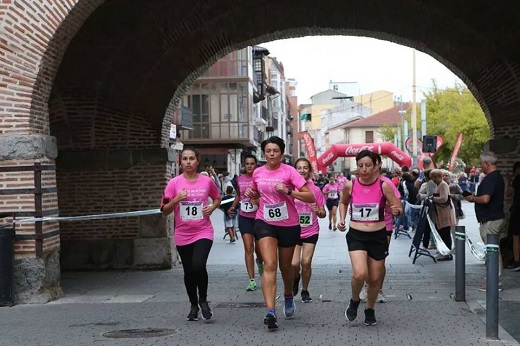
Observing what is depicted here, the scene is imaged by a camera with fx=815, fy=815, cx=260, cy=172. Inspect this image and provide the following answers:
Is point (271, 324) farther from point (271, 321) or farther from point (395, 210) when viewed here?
point (395, 210)

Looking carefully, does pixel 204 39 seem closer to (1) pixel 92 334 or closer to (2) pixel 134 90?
(2) pixel 134 90

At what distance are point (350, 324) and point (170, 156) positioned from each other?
730cm

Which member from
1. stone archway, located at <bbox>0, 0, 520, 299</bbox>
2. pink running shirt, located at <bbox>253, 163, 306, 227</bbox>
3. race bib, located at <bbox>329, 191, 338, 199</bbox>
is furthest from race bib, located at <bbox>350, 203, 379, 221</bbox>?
race bib, located at <bbox>329, 191, 338, 199</bbox>

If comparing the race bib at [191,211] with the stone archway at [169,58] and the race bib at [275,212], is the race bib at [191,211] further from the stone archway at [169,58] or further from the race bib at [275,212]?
the stone archway at [169,58]

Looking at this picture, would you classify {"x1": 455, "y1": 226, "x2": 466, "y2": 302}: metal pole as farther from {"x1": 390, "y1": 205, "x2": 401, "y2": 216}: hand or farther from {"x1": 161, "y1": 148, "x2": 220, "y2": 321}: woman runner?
{"x1": 161, "y1": 148, "x2": 220, "y2": 321}: woman runner

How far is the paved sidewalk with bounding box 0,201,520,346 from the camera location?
751 centimetres

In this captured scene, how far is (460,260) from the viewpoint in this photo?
30.5 feet

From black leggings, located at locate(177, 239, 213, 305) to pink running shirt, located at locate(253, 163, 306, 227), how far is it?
70 cm

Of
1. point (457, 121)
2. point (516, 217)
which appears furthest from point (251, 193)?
point (457, 121)

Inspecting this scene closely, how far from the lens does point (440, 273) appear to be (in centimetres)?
1286

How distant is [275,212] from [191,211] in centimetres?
94

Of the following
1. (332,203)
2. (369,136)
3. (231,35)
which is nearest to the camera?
(231,35)

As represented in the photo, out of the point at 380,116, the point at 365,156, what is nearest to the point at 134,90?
the point at 365,156

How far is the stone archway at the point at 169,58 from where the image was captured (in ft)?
44.5
